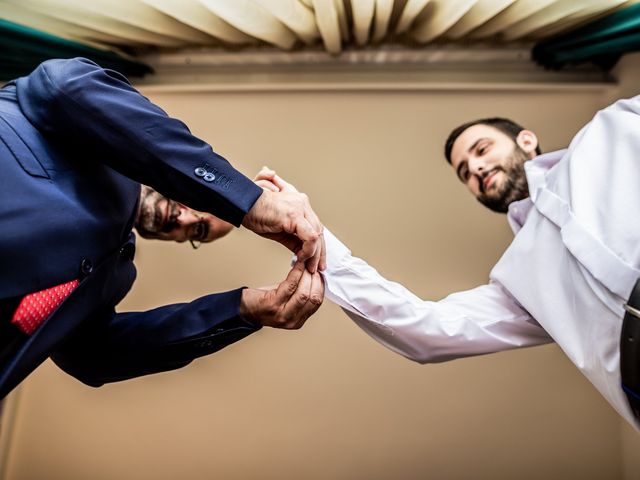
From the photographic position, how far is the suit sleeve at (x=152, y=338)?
3.62ft

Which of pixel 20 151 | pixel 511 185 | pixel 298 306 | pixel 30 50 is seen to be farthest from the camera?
pixel 30 50

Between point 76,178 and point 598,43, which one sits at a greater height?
point 598,43

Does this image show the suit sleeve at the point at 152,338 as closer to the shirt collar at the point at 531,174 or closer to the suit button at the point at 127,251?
the suit button at the point at 127,251

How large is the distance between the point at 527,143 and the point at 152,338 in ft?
4.07

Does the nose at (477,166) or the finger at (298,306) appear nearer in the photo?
the finger at (298,306)

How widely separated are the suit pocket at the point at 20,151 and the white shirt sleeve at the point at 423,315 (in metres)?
0.61

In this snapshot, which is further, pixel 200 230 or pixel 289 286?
pixel 200 230

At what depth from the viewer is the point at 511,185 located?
158 centimetres

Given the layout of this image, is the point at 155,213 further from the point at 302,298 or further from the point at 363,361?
the point at 363,361

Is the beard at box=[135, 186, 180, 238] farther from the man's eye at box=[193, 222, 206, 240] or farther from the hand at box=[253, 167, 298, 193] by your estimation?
the hand at box=[253, 167, 298, 193]

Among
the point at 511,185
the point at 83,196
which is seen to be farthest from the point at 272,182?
the point at 511,185

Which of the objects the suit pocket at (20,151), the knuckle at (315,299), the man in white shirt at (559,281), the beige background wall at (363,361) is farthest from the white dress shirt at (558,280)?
the beige background wall at (363,361)

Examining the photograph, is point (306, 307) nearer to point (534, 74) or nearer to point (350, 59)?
point (350, 59)

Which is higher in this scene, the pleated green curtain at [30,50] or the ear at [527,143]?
the pleated green curtain at [30,50]
